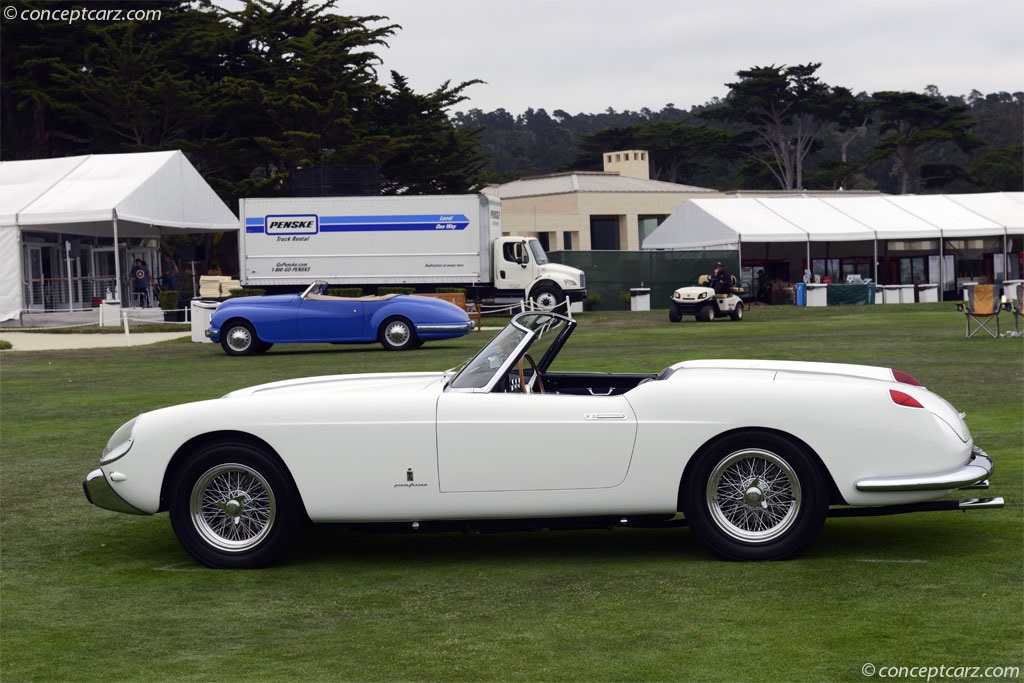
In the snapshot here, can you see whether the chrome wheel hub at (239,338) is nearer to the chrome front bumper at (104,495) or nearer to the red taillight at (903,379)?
the chrome front bumper at (104,495)

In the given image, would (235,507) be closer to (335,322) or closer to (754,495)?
(754,495)

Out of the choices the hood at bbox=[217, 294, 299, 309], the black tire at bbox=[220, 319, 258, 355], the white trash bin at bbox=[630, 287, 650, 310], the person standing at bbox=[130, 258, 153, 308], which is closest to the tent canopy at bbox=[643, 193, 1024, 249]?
the white trash bin at bbox=[630, 287, 650, 310]

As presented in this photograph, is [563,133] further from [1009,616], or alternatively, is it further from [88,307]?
[1009,616]

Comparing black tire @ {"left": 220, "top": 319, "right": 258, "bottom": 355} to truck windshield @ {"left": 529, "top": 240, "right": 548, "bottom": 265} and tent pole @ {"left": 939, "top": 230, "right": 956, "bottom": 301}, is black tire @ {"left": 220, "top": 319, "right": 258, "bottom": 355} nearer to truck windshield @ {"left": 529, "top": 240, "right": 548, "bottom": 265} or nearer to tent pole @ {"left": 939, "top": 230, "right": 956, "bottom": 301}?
Result: truck windshield @ {"left": 529, "top": 240, "right": 548, "bottom": 265}

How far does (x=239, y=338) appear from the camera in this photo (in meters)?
23.6

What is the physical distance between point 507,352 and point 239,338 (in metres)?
17.8

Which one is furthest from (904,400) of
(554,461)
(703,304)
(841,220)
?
(841,220)

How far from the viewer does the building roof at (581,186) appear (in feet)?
229

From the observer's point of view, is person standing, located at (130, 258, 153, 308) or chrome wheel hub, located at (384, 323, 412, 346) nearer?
chrome wheel hub, located at (384, 323, 412, 346)

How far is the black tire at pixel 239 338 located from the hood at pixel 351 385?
1670cm

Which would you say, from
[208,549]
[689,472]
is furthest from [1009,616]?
[208,549]

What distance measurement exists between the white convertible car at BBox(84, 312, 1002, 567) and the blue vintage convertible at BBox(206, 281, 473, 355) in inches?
655

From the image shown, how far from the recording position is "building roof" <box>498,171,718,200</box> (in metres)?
69.9

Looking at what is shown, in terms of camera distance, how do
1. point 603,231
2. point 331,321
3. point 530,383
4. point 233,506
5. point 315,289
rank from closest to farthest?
point 233,506, point 530,383, point 331,321, point 315,289, point 603,231
